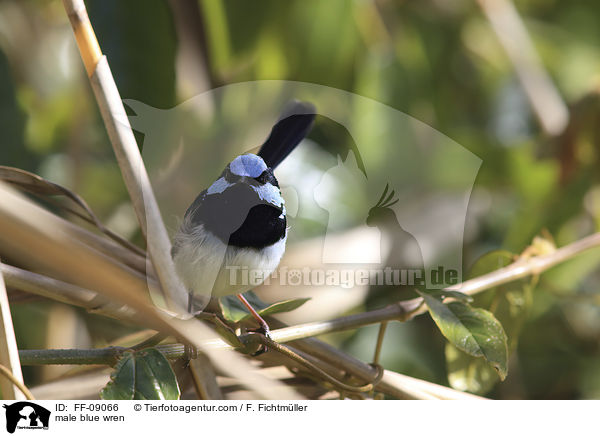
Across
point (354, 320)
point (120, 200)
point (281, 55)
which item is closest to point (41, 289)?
point (354, 320)

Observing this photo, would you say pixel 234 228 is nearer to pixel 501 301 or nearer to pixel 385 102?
pixel 501 301

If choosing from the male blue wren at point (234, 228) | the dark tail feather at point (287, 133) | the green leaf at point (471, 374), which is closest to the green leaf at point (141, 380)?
the male blue wren at point (234, 228)

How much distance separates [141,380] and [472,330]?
10.8 inches

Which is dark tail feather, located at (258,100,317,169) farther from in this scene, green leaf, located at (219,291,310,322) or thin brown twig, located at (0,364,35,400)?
thin brown twig, located at (0,364,35,400)

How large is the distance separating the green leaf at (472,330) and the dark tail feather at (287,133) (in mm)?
174

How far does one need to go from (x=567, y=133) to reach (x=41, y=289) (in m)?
0.84

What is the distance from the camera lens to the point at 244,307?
50 centimetres

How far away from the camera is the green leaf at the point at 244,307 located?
0.47 metres

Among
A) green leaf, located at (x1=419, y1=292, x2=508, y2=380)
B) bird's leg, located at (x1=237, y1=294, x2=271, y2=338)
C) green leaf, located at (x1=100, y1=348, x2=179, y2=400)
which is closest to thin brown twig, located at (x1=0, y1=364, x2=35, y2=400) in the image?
green leaf, located at (x1=100, y1=348, x2=179, y2=400)

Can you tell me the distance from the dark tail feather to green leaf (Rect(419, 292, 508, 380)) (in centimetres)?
17

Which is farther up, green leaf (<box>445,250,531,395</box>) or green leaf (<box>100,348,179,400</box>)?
green leaf (<box>445,250,531,395</box>)

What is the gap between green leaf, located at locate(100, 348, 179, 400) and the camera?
0.40m

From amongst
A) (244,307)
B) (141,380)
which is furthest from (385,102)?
(141,380)
